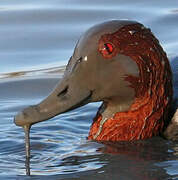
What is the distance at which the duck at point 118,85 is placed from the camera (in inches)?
253

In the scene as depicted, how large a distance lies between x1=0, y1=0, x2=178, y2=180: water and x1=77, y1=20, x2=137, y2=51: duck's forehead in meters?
0.76

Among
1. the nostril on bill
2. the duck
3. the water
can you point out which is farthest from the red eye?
the water

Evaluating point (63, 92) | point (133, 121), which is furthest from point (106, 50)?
point (133, 121)

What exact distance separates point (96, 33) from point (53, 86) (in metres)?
2.76

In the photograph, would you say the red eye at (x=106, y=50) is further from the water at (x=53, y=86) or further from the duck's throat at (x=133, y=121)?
the water at (x=53, y=86)

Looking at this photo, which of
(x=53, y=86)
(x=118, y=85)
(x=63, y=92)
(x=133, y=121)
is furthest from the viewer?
(x=53, y=86)

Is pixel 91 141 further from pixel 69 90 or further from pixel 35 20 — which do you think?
pixel 35 20

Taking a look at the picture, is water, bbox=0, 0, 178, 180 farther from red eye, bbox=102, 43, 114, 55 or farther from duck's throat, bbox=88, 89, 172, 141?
red eye, bbox=102, 43, 114, 55

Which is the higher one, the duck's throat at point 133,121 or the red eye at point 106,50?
the red eye at point 106,50

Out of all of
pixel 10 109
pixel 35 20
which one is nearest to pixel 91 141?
pixel 10 109

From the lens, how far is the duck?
6.43m

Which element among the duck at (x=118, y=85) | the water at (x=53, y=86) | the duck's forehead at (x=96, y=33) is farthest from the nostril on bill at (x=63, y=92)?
the water at (x=53, y=86)

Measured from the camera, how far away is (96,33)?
6.57 m

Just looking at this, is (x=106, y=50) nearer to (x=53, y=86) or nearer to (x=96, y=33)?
(x=96, y=33)
